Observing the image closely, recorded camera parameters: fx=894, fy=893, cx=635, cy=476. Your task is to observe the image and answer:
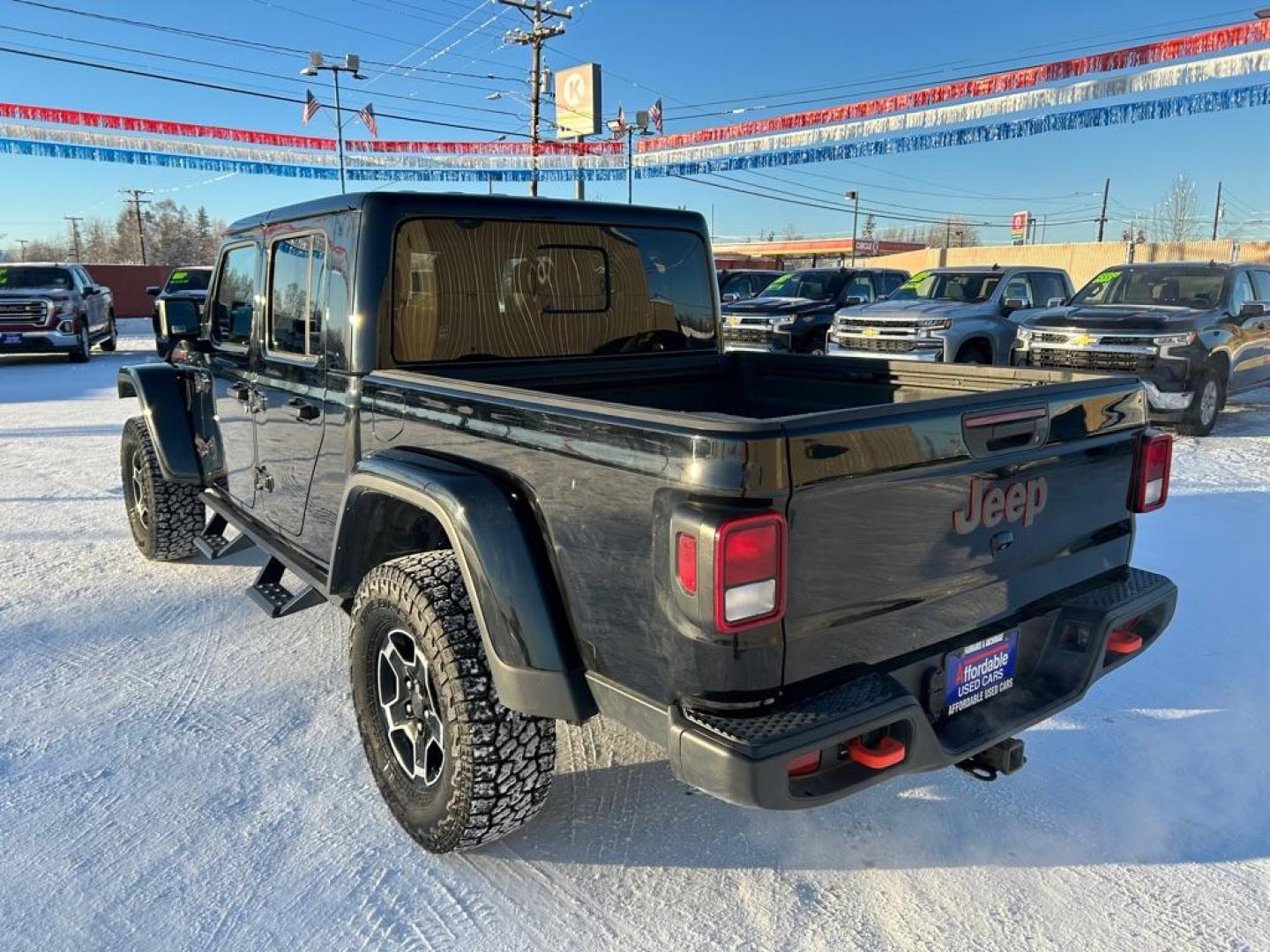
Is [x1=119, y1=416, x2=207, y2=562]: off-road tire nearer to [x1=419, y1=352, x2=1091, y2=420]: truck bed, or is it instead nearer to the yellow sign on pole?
[x1=419, y1=352, x2=1091, y2=420]: truck bed

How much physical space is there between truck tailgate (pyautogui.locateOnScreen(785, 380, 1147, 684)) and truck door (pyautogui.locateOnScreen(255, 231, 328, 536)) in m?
2.02

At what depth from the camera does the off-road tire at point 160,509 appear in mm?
4891

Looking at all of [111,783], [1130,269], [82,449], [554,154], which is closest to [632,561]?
[111,783]

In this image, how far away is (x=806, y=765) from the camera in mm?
2018

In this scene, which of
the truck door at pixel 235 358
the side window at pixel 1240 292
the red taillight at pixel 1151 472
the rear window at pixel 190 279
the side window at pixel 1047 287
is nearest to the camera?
the red taillight at pixel 1151 472

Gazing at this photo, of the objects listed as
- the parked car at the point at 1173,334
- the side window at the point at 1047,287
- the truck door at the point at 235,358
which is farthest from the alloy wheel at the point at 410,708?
the side window at the point at 1047,287

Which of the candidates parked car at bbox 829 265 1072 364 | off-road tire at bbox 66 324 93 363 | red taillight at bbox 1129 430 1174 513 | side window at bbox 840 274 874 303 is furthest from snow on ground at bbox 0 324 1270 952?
off-road tire at bbox 66 324 93 363

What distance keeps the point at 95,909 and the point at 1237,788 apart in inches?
135

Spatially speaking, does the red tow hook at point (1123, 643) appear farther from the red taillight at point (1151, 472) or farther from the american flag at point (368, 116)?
the american flag at point (368, 116)

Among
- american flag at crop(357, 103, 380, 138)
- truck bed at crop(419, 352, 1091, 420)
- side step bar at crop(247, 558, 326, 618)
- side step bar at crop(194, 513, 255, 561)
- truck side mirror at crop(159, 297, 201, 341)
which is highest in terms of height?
american flag at crop(357, 103, 380, 138)

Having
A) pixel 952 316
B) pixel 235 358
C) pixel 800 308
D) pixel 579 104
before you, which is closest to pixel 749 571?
pixel 235 358

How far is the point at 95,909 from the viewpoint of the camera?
2361 millimetres

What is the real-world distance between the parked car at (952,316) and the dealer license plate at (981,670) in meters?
8.37

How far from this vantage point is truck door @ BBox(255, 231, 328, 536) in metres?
3.28
